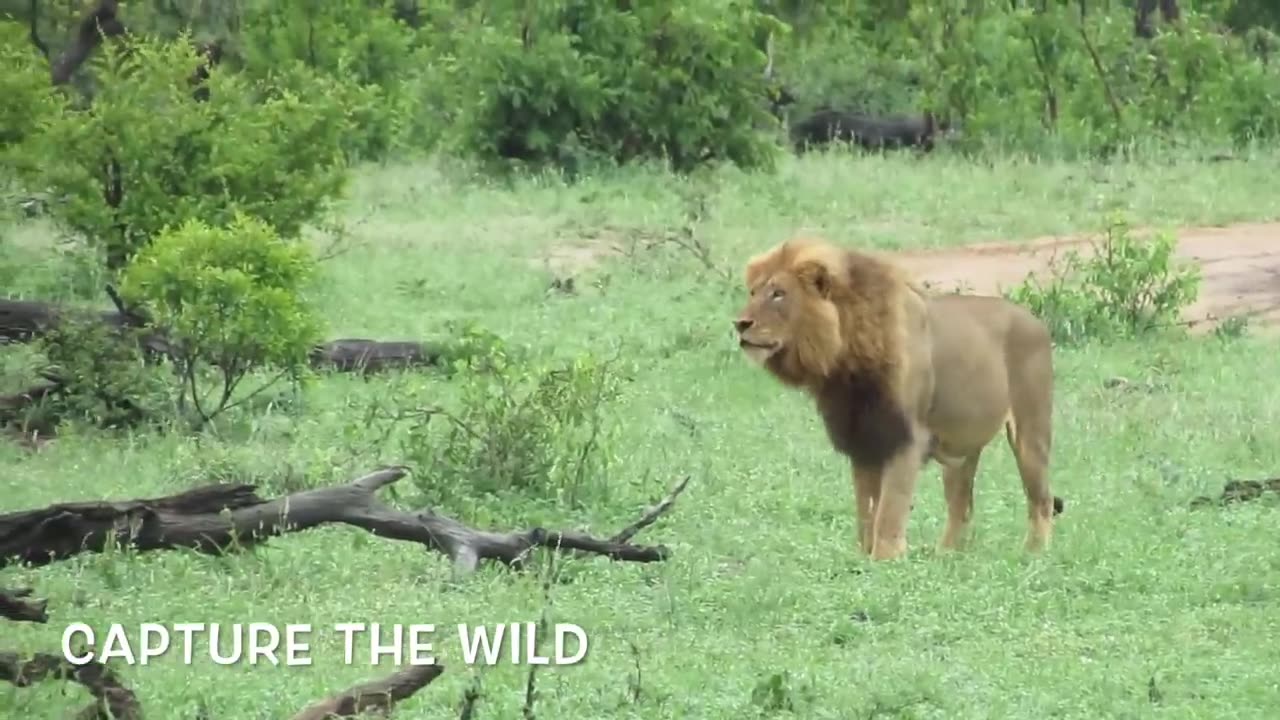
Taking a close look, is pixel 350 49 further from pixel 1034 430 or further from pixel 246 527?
pixel 246 527

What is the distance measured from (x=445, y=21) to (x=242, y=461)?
1688cm

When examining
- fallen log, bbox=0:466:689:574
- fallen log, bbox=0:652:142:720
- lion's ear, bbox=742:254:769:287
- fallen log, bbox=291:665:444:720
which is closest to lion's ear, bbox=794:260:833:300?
lion's ear, bbox=742:254:769:287

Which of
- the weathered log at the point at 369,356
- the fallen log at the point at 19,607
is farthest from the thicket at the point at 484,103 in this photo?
the fallen log at the point at 19,607

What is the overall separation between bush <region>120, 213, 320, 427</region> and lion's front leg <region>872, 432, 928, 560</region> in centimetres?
350

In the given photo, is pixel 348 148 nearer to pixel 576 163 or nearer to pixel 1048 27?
pixel 576 163

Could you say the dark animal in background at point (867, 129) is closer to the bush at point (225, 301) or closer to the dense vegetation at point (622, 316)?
the dense vegetation at point (622, 316)

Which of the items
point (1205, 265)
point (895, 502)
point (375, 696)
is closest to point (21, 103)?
point (895, 502)

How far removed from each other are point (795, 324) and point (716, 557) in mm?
785

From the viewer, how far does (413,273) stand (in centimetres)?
1458

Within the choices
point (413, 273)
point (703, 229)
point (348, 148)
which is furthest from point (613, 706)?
point (348, 148)

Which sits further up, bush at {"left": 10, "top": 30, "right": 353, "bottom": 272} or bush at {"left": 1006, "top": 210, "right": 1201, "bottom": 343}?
bush at {"left": 10, "top": 30, "right": 353, "bottom": 272}

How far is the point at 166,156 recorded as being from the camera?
39.2ft

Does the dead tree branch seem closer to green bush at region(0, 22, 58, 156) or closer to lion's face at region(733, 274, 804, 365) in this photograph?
green bush at region(0, 22, 58, 156)

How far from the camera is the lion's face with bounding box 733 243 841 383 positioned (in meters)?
7.33
